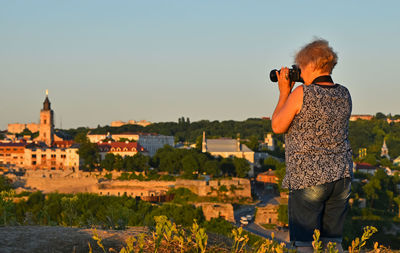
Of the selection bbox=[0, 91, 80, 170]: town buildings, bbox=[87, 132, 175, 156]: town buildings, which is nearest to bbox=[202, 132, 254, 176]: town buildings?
bbox=[87, 132, 175, 156]: town buildings

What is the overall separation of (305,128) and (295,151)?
20 cm

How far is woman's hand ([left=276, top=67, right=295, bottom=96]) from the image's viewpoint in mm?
4324

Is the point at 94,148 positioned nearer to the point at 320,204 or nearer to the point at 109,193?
the point at 109,193

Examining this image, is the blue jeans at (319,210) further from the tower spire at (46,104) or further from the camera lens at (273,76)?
the tower spire at (46,104)

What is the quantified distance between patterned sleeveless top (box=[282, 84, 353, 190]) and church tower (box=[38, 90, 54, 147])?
82476mm

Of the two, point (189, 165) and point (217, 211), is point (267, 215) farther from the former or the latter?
point (189, 165)

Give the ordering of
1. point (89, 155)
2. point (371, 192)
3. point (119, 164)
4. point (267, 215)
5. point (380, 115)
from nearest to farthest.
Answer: point (267, 215)
point (371, 192)
point (119, 164)
point (89, 155)
point (380, 115)

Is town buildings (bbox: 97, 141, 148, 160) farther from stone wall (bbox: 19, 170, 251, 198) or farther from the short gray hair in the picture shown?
the short gray hair

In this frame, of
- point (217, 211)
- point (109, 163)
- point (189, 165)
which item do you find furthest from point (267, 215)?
point (109, 163)

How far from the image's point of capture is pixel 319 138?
4137 millimetres

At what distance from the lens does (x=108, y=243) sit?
5.27 metres

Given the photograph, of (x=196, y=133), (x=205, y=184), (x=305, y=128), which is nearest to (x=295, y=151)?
(x=305, y=128)

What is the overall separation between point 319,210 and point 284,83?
104 centimetres

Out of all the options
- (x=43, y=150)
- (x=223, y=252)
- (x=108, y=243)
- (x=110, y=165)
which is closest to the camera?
(x=223, y=252)
